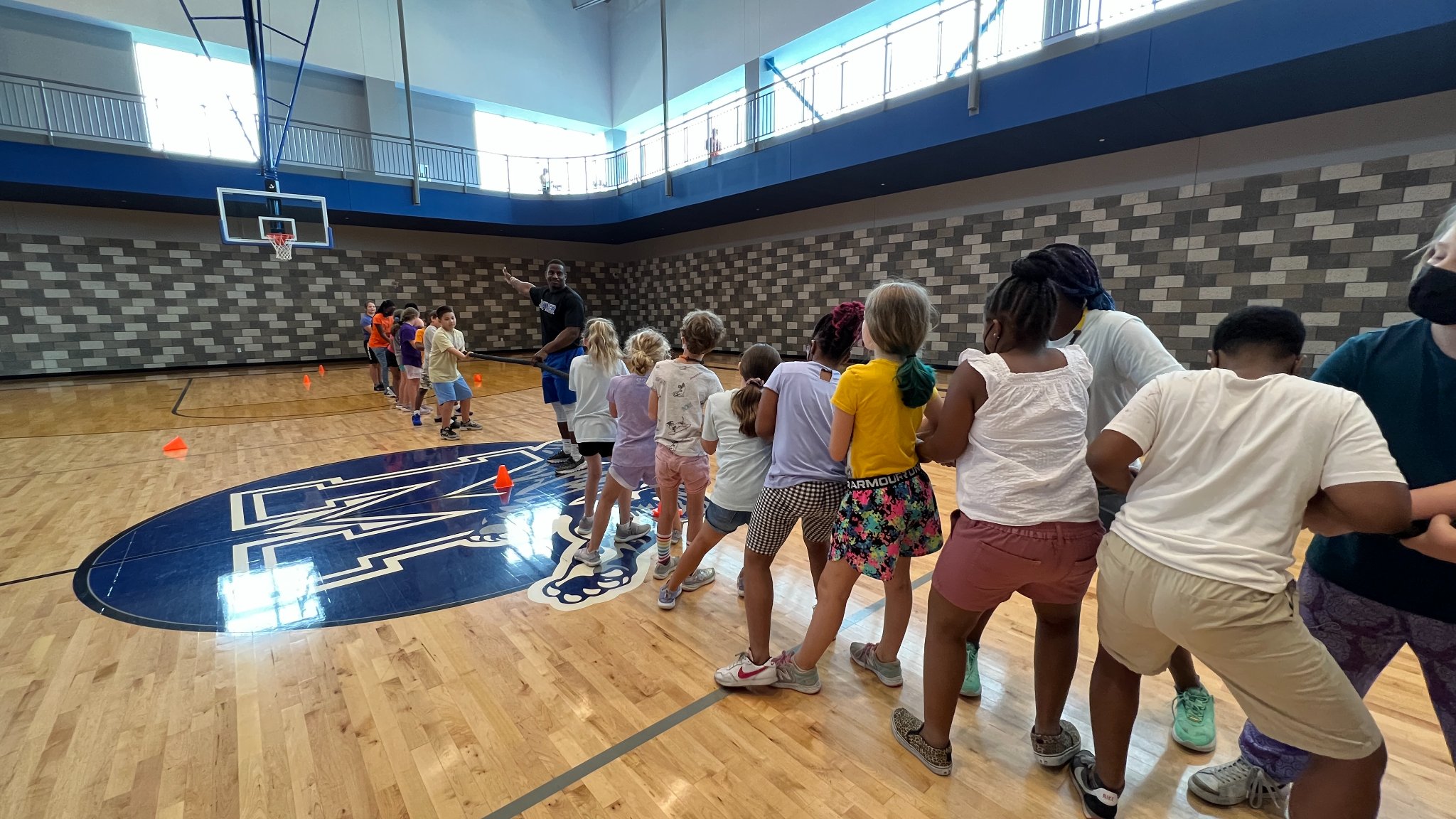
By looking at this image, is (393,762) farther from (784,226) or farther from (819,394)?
(784,226)

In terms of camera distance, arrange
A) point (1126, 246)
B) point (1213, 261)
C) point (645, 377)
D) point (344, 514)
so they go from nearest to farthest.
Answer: point (645, 377) → point (344, 514) → point (1213, 261) → point (1126, 246)

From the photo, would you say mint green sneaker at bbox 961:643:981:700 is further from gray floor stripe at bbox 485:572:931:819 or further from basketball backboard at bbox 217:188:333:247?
basketball backboard at bbox 217:188:333:247

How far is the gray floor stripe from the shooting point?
5.58 feet

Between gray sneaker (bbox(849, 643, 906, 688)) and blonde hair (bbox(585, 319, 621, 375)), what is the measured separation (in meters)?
2.09

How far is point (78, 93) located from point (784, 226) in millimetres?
13559

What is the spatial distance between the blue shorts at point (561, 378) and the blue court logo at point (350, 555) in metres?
0.78

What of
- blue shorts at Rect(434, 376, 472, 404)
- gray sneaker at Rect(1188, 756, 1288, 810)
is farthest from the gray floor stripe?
blue shorts at Rect(434, 376, 472, 404)

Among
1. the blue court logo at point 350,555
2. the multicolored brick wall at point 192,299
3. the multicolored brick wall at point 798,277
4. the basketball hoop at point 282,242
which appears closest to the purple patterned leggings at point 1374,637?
the blue court logo at point 350,555

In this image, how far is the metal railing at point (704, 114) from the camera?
7.61m

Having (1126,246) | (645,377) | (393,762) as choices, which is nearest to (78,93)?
(645,377)

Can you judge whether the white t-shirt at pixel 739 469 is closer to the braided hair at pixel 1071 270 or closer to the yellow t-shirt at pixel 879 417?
the yellow t-shirt at pixel 879 417

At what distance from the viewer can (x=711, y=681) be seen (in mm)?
2281

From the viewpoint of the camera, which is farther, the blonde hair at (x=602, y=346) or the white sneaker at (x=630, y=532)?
the white sneaker at (x=630, y=532)

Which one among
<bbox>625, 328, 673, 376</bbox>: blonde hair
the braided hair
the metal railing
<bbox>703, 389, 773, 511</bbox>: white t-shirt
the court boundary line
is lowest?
the court boundary line
